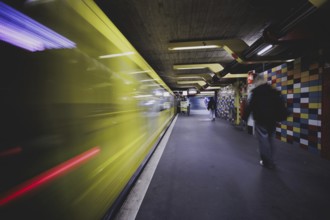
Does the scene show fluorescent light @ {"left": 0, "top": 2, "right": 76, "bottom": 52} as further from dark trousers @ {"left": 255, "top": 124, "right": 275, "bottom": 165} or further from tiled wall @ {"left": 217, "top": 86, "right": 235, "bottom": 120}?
tiled wall @ {"left": 217, "top": 86, "right": 235, "bottom": 120}

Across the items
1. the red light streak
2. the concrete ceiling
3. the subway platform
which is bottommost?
the subway platform

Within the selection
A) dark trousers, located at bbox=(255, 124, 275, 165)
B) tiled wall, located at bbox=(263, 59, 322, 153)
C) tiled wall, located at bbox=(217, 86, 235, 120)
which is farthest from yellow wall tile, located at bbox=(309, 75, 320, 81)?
tiled wall, located at bbox=(217, 86, 235, 120)

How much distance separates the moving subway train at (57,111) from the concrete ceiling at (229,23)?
68.5 inches

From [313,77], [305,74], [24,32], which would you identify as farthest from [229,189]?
[305,74]

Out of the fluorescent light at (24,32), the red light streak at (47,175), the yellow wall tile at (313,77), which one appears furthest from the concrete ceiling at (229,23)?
the red light streak at (47,175)

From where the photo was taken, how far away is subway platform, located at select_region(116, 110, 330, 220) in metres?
1.69

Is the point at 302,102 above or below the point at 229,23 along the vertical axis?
below

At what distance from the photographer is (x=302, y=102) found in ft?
13.3

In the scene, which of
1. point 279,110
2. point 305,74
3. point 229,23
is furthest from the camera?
point 305,74

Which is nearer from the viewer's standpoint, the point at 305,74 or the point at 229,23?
the point at 229,23

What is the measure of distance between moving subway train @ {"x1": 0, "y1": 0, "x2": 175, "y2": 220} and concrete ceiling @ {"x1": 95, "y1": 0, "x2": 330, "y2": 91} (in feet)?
5.71

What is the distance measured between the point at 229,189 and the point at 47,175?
2.14 metres

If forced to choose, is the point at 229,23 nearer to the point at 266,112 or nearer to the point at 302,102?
the point at 266,112

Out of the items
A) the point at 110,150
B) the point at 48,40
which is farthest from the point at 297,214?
→ the point at 48,40
